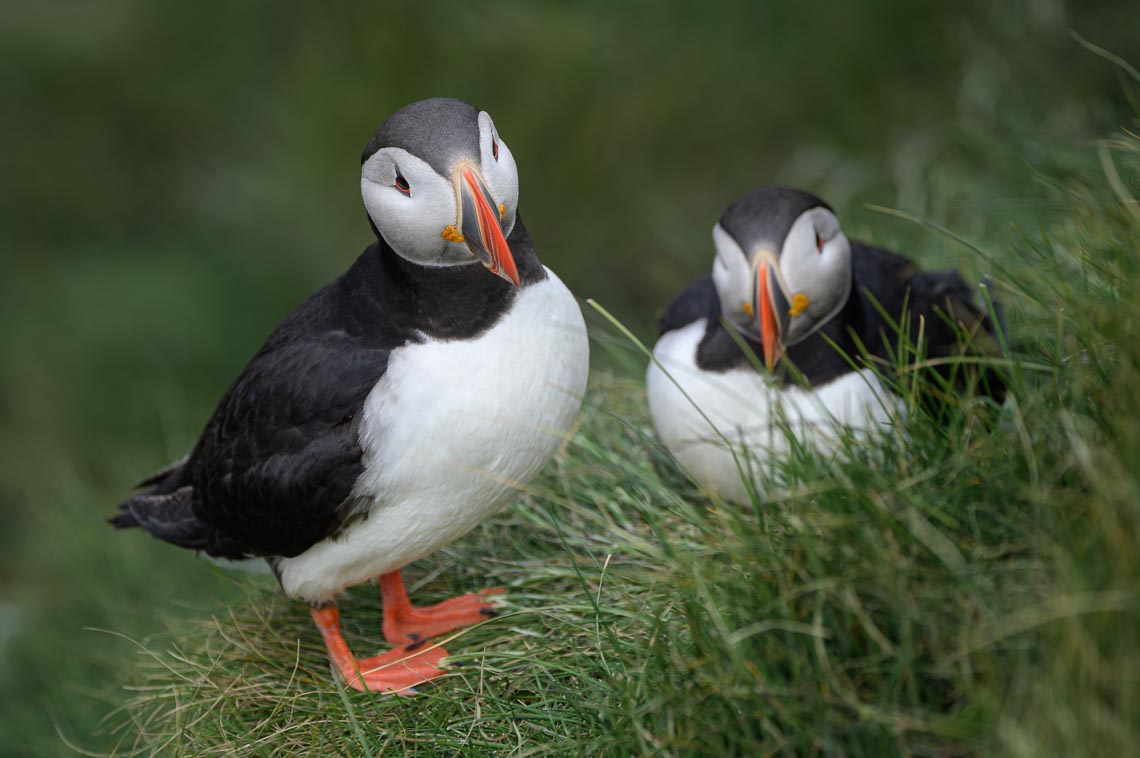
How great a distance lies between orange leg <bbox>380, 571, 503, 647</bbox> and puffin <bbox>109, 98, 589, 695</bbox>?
0.07 feet

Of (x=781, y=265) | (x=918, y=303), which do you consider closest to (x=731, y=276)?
(x=781, y=265)

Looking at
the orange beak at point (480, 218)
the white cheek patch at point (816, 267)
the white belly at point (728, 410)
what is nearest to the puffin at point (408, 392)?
the orange beak at point (480, 218)

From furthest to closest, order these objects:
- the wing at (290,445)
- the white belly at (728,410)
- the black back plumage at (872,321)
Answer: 1. the black back plumage at (872,321)
2. the white belly at (728,410)
3. the wing at (290,445)

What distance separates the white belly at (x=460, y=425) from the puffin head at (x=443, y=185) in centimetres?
25

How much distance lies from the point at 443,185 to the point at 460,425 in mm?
606

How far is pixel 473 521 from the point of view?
3242 mm

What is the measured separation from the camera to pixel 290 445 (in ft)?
10.6

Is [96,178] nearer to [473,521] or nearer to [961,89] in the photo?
[961,89]

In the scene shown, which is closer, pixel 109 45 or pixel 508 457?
pixel 508 457

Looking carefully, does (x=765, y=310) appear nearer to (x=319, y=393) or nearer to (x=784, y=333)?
(x=784, y=333)

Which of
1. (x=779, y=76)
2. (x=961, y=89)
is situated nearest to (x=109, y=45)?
(x=779, y=76)

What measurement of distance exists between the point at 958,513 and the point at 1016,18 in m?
5.04

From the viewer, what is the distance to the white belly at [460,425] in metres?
3.00

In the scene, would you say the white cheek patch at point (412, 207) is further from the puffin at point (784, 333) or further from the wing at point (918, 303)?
the wing at point (918, 303)
